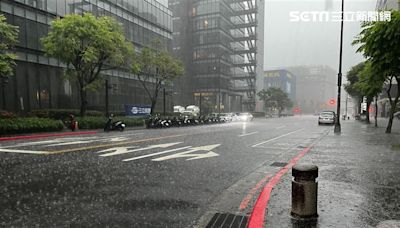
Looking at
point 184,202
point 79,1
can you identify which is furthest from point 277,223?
point 79,1

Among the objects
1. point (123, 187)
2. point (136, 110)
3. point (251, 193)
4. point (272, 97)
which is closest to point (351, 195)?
point (251, 193)

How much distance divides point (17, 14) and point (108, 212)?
32.2m

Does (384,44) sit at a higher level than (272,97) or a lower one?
higher

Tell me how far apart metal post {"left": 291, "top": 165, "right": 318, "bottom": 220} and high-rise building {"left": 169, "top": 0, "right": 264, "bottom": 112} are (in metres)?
84.9

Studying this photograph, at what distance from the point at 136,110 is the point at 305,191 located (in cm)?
3533

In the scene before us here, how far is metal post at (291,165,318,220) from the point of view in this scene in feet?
15.3

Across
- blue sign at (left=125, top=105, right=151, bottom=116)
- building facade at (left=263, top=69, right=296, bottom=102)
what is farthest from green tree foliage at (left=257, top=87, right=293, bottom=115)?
blue sign at (left=125, top=105, right=151, bottom=116)

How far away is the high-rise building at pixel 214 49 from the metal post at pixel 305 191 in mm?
84858

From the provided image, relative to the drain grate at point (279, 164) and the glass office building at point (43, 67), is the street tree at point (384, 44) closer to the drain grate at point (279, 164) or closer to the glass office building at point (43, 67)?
the drain grate at point (279, 164)

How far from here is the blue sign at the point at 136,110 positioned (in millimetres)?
37219

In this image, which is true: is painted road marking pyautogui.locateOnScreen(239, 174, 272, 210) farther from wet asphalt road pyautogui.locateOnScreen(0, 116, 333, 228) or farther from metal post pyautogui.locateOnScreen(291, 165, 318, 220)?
metal post pyautogui.locateOnScreen(291, 165, 318, 220)

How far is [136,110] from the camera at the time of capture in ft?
127

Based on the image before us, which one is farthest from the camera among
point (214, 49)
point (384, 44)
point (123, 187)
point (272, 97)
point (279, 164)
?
point (272, 97)

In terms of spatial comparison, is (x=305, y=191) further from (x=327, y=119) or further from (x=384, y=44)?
(x=327, y=119)
